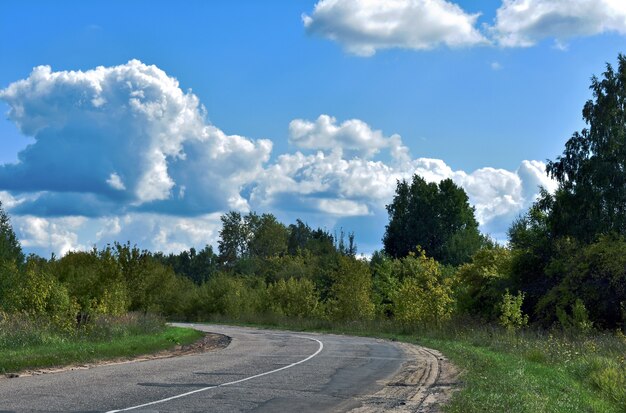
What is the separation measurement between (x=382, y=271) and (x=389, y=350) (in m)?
39.6

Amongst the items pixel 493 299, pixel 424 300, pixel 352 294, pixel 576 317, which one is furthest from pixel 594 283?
pixel 352 294

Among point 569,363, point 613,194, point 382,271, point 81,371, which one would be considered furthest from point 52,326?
point 382,271

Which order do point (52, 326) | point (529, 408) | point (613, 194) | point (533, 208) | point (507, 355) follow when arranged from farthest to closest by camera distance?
point (533, 208) < point (613, 194) < point (52, 326) < point (507, 355) < point (529, 408)

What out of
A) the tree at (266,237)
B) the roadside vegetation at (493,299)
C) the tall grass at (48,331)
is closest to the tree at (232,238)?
the tree at (266,237)

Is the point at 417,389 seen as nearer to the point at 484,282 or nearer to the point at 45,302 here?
the point at 45,302

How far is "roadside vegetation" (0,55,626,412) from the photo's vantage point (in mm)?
19438

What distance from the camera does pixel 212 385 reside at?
16.7 m

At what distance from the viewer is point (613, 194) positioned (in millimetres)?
44875

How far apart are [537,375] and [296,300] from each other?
52033 mm

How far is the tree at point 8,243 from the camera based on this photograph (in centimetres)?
6766

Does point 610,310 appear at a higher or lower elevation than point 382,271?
lower

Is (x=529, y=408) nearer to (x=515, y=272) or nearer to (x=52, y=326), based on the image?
(x=52, y=326)

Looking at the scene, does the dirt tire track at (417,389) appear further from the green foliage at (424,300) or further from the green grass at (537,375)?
the green foliage at (424,300)

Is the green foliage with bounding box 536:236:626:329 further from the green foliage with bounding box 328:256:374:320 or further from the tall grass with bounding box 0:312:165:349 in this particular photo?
the tall grass with bounding box 0:312:165:349
